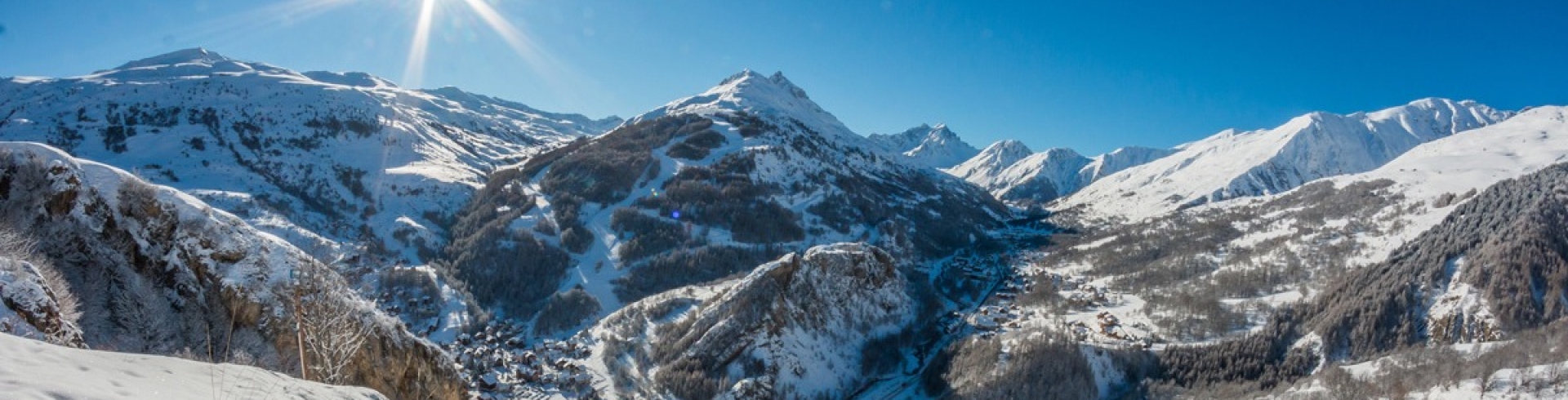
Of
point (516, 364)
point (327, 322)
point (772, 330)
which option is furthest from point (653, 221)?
point (327, 322)

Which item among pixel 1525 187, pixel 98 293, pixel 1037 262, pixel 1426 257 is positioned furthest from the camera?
pixel 1037 262

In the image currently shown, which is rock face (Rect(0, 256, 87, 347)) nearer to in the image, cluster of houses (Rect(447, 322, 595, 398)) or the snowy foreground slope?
the snowy foreground slope

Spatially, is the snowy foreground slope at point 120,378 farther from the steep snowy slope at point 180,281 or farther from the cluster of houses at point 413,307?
the cluster of houses at point 413,307

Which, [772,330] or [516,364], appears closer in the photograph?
[516,364]

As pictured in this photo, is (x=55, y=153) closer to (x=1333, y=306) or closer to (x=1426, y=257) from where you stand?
(x=1333, y=306)

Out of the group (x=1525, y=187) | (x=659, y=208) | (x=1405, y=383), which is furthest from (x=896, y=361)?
(x=1525, y=187)

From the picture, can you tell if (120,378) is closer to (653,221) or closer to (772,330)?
(772,330)

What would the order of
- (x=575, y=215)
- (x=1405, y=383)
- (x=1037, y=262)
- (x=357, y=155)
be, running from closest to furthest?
(x=1405, y=383), (x=575, y=215), (x=1037, y=262), (x=357, y=155)
